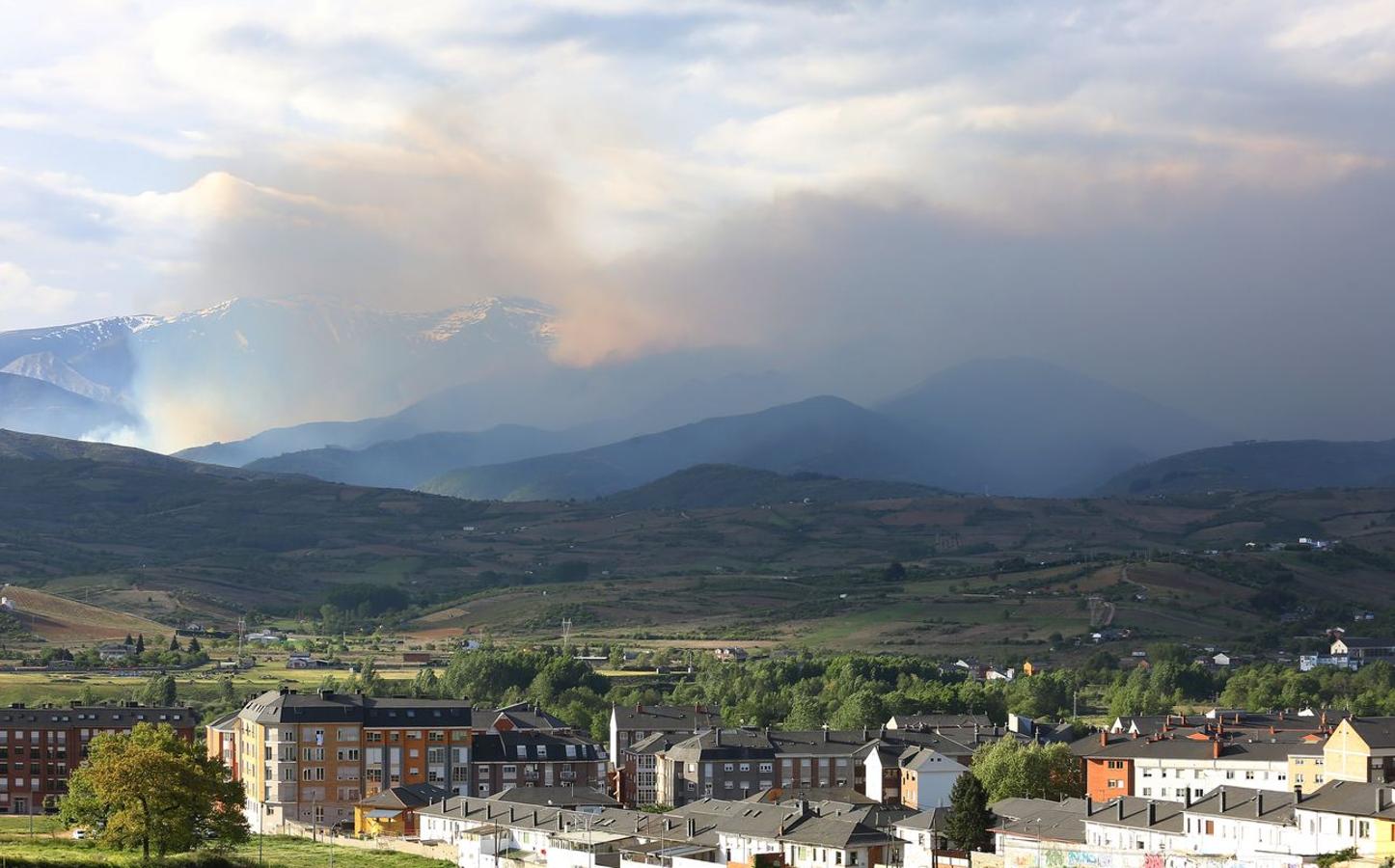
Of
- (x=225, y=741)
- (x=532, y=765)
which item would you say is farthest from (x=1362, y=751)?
(x=225, y=741)

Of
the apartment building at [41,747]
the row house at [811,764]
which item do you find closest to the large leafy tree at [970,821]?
the row house at [811,764]

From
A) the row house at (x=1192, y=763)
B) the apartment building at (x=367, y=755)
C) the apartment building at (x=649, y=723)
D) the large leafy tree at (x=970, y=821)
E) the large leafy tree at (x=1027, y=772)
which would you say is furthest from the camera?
the apartment building at (x=649, y=723)

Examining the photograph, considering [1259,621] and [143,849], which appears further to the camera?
[1259,621]

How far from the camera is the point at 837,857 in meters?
64.3

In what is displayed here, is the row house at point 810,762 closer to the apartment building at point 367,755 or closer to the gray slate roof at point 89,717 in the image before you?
the apartment building at point 367,755

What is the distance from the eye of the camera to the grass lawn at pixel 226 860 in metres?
61.3

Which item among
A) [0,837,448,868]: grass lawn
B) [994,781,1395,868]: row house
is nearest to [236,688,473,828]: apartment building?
[0,837,448,868]: grass lawn

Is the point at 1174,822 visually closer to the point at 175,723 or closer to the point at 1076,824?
the point at 1076,824

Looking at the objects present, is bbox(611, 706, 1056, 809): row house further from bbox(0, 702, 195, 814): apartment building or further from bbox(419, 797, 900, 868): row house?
bbox(0, 702, 195, 814): apartment building

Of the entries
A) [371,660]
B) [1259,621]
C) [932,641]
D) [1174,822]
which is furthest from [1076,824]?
[1259,621]

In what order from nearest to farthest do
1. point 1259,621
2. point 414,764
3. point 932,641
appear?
point 414,764, point 932,641, point 1259,621

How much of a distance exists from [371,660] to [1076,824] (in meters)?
85.9

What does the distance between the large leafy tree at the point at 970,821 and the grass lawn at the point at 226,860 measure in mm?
17960

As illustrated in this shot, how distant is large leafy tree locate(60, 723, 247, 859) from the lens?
6494 cm
